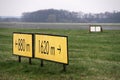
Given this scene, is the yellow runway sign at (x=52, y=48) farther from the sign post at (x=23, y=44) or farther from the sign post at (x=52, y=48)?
the sign post at (x=23, y=44)

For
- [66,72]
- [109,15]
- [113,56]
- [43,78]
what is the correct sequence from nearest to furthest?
1. [43,78]
2. [66,72]
3. [113,56]
4. [109,15]

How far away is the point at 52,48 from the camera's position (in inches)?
513

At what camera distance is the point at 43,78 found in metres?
11.9

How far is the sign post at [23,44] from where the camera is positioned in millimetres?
14539

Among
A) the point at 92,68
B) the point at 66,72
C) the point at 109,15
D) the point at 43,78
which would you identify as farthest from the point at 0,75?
the point at 109,15

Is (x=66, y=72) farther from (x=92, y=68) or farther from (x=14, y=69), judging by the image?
(x=14, y=69)

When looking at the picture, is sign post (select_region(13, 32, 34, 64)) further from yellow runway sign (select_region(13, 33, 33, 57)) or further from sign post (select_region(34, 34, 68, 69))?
sign post (select_region(34, 34, 68, 69))

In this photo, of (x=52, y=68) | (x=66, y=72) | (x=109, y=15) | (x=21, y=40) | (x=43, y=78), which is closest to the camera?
(x=43, y=78)

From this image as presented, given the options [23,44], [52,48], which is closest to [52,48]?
[52,48]

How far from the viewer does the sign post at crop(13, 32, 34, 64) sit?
14.5m

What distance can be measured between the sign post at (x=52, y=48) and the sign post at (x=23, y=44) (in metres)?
0.46

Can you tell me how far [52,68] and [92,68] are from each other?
1724mm

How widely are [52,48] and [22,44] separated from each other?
2487 mm

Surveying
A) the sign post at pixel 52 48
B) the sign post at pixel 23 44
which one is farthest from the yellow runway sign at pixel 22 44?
the sign post at pixel 52 48
